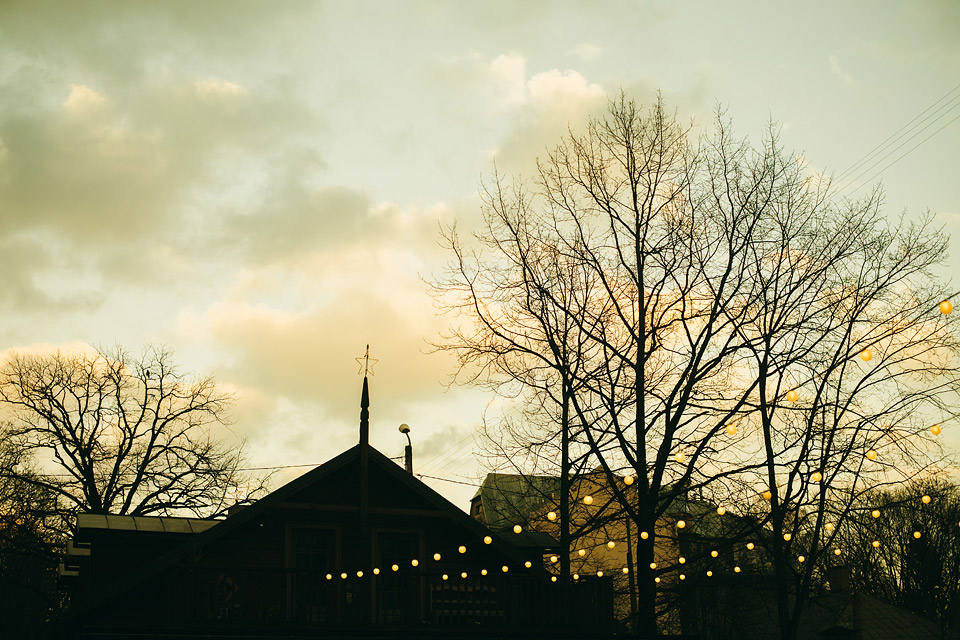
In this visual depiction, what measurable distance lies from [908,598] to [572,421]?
1356 inches

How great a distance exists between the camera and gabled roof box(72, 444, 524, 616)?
50.0 feet

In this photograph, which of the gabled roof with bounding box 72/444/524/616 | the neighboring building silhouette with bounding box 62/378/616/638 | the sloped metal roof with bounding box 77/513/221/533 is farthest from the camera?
the sloped metal roof with bounding box 77/513/221/533

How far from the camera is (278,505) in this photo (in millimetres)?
16891

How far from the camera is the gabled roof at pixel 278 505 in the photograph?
15.2 m

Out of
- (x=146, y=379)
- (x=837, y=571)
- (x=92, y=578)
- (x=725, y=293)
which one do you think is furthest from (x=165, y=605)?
(x=837, y=571)

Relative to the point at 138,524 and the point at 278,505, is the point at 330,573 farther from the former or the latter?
the point at 138,524

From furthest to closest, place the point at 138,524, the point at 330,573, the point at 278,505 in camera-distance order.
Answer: the point at 138,524, the point at 278,505, the point at 330,573


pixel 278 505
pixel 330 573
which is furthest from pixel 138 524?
pixel 330 573

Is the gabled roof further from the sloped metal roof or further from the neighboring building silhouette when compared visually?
the sloped metal roof

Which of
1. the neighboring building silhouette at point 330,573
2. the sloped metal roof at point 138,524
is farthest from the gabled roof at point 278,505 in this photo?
the sloped metal roof at point 138,524

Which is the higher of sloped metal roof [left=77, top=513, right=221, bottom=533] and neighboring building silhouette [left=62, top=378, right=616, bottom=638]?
sloped metal roof [left=77, top=513, right=221, bottom=533]

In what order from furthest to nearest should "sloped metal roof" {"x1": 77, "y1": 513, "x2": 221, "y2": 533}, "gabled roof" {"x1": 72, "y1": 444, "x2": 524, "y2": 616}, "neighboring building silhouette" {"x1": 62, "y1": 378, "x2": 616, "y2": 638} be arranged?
"sloped metal roof" {"x1": 77, "y1": 513, "x2": 221, "y2": 533} → "gabled roof" {"x1": 72, "y1": 444, "x2": 524, "y2": 616} → "neighboring building silhouette" {"x1": 62, "y1": 378, "x2": 616, "y2": 638}

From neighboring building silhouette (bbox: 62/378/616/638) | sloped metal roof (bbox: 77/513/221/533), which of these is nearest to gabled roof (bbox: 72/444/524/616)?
neighboring building silhouette (bbox: 62/378/616/638)

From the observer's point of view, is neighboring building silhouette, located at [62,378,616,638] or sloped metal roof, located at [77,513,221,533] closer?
neighboring building silhouette, located at [62,378,616,638]
